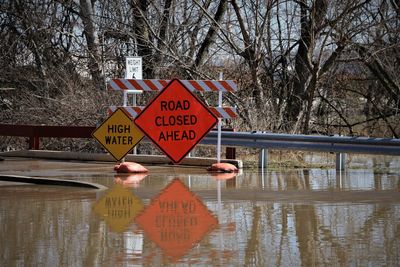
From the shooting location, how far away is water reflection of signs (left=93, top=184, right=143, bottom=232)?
9781 millimetres

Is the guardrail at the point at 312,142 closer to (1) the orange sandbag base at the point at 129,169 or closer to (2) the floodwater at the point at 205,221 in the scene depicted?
(2) the floodwater at the point at 205,221

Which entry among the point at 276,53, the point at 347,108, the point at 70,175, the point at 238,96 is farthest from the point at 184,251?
the point at 347,108

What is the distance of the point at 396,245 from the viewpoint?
320 inches

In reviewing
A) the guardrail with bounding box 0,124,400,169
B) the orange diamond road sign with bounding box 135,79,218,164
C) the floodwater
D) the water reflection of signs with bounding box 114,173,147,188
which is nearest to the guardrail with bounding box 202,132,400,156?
the guardrail with bounding box 0,124,400,169

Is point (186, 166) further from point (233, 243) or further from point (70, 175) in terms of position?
point (233, 243)

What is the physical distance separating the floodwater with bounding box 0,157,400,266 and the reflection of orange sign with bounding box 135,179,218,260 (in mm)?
11

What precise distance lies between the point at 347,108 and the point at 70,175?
49.9 feet

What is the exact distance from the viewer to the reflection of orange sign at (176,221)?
27.4ft

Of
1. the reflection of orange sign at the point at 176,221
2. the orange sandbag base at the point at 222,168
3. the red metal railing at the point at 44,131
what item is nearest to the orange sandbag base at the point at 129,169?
the orange sandbag base at the point at 222,168

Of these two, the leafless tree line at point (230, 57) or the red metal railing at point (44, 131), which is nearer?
the red metal railing at point (44, 131)

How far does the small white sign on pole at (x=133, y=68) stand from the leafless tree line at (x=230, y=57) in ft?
13.9

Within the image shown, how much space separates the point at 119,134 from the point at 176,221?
721cm

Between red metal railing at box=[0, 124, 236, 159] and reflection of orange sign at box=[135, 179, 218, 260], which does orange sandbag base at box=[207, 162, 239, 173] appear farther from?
red metal railing at box=[0, 124, 236, 159]

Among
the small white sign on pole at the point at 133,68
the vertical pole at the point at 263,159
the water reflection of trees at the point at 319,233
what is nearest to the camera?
the water reflection of trees at the point at 319,233
